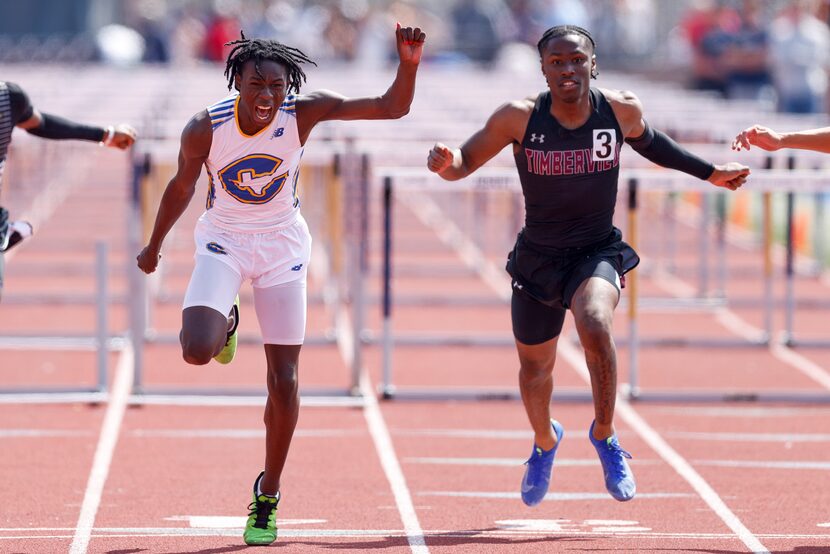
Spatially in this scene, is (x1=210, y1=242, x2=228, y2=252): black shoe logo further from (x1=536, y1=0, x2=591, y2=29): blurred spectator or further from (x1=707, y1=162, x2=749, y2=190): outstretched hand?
(x1=536, y1=0, x2=591, y2=29): blurred spectator

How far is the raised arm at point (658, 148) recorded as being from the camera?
747cm

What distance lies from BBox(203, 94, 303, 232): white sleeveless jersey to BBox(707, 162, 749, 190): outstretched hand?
1.83 m

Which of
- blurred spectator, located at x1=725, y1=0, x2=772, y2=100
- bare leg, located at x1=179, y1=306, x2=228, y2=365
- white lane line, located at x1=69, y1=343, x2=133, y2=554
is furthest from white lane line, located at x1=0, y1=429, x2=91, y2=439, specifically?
blurred spectator, located at x1=725, y1=0, x2=772, y2=100

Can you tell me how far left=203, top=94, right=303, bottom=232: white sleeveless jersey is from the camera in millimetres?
7055

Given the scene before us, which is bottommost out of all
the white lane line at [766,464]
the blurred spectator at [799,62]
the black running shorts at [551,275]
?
the white lane line at [766,464]

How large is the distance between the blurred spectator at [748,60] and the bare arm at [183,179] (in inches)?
746

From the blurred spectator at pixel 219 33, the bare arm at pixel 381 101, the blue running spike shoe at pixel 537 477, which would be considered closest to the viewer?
the bare arm at pixel 381 101

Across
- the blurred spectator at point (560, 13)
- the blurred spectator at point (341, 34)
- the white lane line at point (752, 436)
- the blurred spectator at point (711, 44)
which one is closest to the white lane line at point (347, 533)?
the white lane line at point (752, 436)

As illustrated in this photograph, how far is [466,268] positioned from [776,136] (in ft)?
35.8

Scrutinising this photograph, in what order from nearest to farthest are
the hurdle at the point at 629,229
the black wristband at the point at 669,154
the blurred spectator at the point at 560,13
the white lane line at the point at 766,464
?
the black wristband at the point at 669,154 < the white lane line at the point at 766,464 < the hurdle at the point at 629,229 < the blurred spectator at the point at 560,13

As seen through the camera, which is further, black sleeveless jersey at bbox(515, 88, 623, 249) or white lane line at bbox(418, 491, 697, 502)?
white lane line at bbox(418, 491, 697, 502)

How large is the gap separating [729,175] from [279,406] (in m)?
2.19

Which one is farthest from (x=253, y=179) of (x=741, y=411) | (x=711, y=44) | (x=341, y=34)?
(x=341, y=34)

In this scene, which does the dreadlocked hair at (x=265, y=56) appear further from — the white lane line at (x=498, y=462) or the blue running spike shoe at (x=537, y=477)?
the white lane line at (x=498, y=462)
